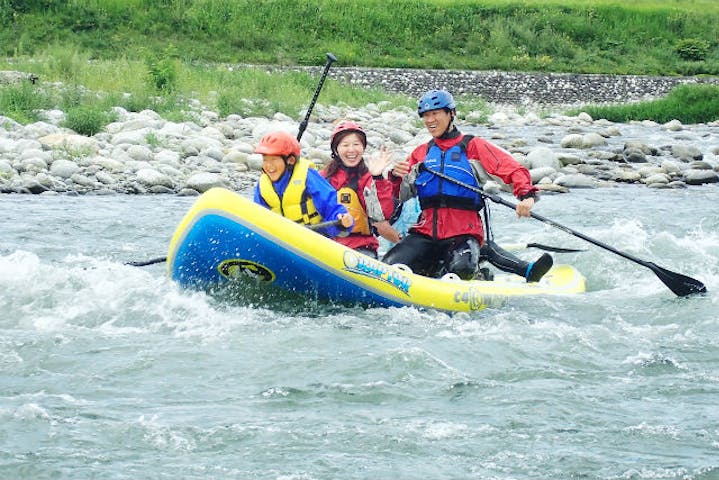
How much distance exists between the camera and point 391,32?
36344 millimetres

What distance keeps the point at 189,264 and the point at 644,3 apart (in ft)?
126

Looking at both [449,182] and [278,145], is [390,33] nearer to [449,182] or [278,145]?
[449,182]

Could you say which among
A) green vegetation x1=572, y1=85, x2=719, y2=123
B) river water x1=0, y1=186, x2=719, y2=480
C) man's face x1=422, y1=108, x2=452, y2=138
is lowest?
river water x1=0, y1=186, x2=719, y2=480

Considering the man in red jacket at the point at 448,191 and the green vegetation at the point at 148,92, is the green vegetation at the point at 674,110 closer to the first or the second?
the green vegetation at the point at 148,92

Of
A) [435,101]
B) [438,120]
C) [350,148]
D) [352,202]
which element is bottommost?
[352,202]

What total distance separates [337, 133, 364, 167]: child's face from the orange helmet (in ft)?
1.14

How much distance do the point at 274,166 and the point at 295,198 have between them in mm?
251

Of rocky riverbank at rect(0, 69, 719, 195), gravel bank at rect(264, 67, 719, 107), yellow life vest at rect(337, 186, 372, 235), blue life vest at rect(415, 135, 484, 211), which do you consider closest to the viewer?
A: yellow life vest at rect(337, 186, 372, 235)

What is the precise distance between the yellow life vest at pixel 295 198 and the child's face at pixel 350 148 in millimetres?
263

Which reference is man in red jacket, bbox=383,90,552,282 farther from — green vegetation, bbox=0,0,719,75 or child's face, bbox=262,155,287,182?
green vegetation, bbox=0,0,719,75

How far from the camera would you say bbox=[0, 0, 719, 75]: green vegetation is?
3319 cm

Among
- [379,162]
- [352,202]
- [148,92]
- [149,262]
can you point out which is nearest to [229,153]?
[148,92]

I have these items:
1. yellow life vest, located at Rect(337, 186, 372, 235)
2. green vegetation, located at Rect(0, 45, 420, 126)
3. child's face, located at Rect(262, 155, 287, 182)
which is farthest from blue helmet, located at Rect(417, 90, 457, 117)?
green vegetation, located at Rect(0, 45, 420, 126)

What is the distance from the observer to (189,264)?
706cm
